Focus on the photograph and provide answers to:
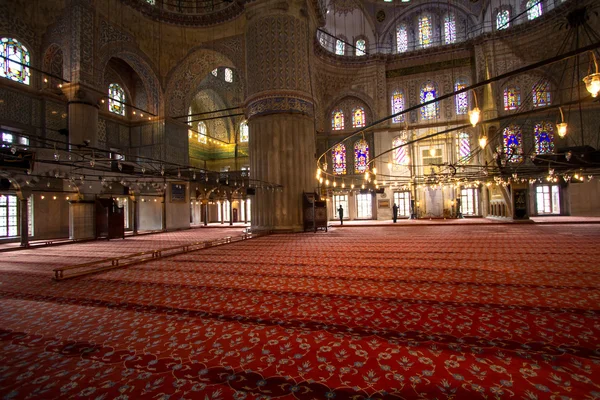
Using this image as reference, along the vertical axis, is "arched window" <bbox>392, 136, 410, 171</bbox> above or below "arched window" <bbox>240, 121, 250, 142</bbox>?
below

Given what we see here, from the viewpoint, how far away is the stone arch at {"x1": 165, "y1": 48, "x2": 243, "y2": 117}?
1279cm

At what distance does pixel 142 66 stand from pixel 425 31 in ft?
46.8

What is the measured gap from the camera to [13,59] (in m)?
9.60

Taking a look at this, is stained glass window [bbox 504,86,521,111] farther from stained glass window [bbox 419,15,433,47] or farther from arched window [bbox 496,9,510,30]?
stained glass window [bbox 419,15,433,47]

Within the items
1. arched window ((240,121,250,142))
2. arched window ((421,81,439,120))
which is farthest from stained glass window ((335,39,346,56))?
arched window ((240,121,250,142))

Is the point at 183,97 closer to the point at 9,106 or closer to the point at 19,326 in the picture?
the point at 9,106

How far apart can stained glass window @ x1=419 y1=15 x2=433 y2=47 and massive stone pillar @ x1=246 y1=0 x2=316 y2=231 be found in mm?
9620

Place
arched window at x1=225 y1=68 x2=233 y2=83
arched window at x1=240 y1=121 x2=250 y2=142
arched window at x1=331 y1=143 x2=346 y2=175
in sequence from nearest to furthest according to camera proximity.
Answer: arched window at x1=225 y1=68 x2=233 y2=83 → arched window at x1=331 y1=143 x2=346 y2=175 → arched window at x1=240 y1=121 x2=250 y2=142

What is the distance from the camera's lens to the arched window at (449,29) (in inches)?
663

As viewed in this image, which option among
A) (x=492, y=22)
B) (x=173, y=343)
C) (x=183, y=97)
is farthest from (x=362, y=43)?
(x=173, y=343)

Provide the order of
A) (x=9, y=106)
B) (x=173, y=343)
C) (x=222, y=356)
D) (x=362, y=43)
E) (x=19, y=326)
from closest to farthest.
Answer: (x=222, y=356) → (x=173, y=343) → (x=19, y=326) → (x=9, y=106) → (x=362, y=43)

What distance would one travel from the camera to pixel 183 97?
13398 millimetres

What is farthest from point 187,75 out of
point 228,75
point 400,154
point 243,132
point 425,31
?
point 425,31

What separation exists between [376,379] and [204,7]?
14759 millimetres
